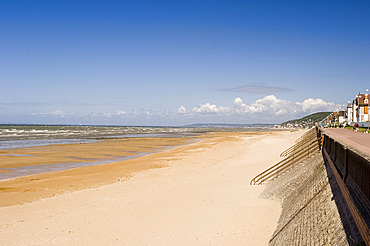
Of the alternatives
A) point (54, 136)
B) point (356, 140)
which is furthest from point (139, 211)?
point (54, 136)

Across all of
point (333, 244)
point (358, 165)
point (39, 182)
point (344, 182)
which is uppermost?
point (358, 165)

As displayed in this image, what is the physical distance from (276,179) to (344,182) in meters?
9.10

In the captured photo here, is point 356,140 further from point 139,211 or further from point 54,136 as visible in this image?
point 54,136

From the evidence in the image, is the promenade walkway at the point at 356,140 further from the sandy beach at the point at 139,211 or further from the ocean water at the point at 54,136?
the ocean water at the point at 54,136

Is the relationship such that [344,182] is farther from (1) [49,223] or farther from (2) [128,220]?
(1) [49,223]

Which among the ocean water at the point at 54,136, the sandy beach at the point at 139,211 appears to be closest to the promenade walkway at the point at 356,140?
the sandy beach at the point at 139,211

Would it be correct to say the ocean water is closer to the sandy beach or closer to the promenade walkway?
the sandy beach

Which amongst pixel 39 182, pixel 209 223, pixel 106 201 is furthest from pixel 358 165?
pixel 39 182

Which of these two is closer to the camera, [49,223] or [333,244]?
[333,244]

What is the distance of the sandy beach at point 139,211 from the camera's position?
422 inches

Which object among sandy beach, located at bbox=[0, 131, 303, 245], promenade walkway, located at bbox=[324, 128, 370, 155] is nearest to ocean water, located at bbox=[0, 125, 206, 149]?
sandy beach, located at bbox=[0, 131, 303, 245]

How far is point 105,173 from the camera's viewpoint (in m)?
24.3

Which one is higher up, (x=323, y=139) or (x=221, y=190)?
(x=323, y=139)

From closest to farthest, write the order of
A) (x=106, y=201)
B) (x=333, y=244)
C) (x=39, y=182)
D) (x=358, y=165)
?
1. (x=333, y=244)
2. (x=358, y=165)
3. (x=106, y=201)
4. (x=39, y=182)
